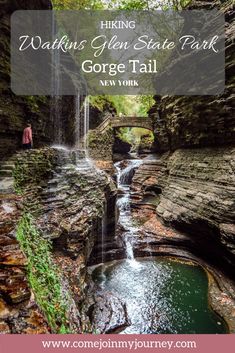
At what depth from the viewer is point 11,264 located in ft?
15.6

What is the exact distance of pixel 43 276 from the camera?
5.70 meters

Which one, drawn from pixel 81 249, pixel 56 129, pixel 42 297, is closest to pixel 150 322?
pixel 81 249

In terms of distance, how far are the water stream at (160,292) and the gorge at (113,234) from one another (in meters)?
0.04

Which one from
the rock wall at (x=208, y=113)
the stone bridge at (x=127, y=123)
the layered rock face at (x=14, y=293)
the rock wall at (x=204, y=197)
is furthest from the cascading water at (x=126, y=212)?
the layered rock face at (x=14, y=293)

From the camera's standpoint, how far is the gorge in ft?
18.2

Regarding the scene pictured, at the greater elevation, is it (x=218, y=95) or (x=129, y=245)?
(x=218, y=95)

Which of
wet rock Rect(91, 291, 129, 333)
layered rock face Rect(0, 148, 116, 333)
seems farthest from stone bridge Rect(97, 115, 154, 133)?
wet rock Rect(91, 291, 129, 333)

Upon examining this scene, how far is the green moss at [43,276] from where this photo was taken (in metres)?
4.66

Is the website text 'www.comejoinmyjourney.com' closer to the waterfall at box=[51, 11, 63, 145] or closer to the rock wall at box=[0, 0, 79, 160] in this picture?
the rock wall at box=[0, 0, 79, 160]

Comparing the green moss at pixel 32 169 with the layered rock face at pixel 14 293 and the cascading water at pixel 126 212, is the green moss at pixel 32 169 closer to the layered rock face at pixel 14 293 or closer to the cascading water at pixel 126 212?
the layered rock face at pixel 14 293

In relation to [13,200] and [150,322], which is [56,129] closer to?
[13,200]

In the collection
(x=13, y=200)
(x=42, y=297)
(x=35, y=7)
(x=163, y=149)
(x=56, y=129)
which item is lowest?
(x=42, y=297)

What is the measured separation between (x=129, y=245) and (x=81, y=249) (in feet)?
16.7

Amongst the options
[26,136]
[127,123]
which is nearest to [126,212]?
[26,136]
